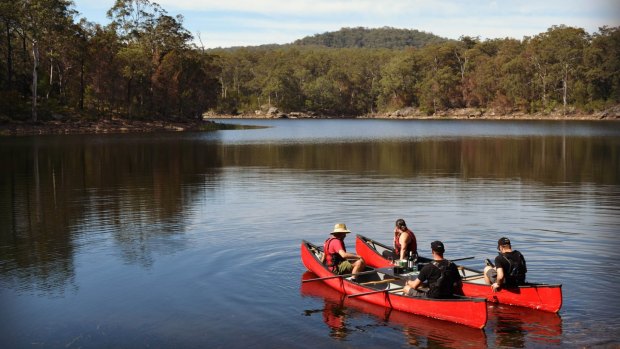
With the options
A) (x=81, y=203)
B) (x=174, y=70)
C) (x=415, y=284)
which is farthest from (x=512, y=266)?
(x=174, y=70)

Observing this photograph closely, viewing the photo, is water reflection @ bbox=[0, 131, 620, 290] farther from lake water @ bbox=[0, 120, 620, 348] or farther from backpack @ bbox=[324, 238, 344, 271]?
backpack @ bbox=[324, 238, 344, 271]

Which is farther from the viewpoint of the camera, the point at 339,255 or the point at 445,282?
the point at 339,255

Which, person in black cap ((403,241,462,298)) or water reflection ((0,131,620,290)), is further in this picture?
water reflection ((0,131,620,290))

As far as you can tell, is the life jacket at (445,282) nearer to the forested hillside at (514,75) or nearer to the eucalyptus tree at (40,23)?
the eucalyptus tree at (40,23)

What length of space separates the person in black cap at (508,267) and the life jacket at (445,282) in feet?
3.89

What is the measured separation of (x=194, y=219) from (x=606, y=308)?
1673 centimetres

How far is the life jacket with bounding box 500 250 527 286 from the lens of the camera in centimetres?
1498

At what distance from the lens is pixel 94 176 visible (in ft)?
138

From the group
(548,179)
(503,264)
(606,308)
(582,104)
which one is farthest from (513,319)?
(582,104)

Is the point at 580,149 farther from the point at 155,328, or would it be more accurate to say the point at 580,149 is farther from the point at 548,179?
the point at 155,328

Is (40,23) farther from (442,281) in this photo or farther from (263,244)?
(442,281)

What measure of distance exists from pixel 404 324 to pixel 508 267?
278cm

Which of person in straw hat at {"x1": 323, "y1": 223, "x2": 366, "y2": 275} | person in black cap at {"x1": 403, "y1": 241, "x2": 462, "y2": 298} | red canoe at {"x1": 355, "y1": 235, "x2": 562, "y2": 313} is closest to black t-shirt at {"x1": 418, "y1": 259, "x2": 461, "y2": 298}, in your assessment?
person in black cap at {"x1": 403, "y1": 241, "x2": 462, "y2": 298}

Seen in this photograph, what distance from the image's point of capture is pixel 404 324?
1464 centimetres
